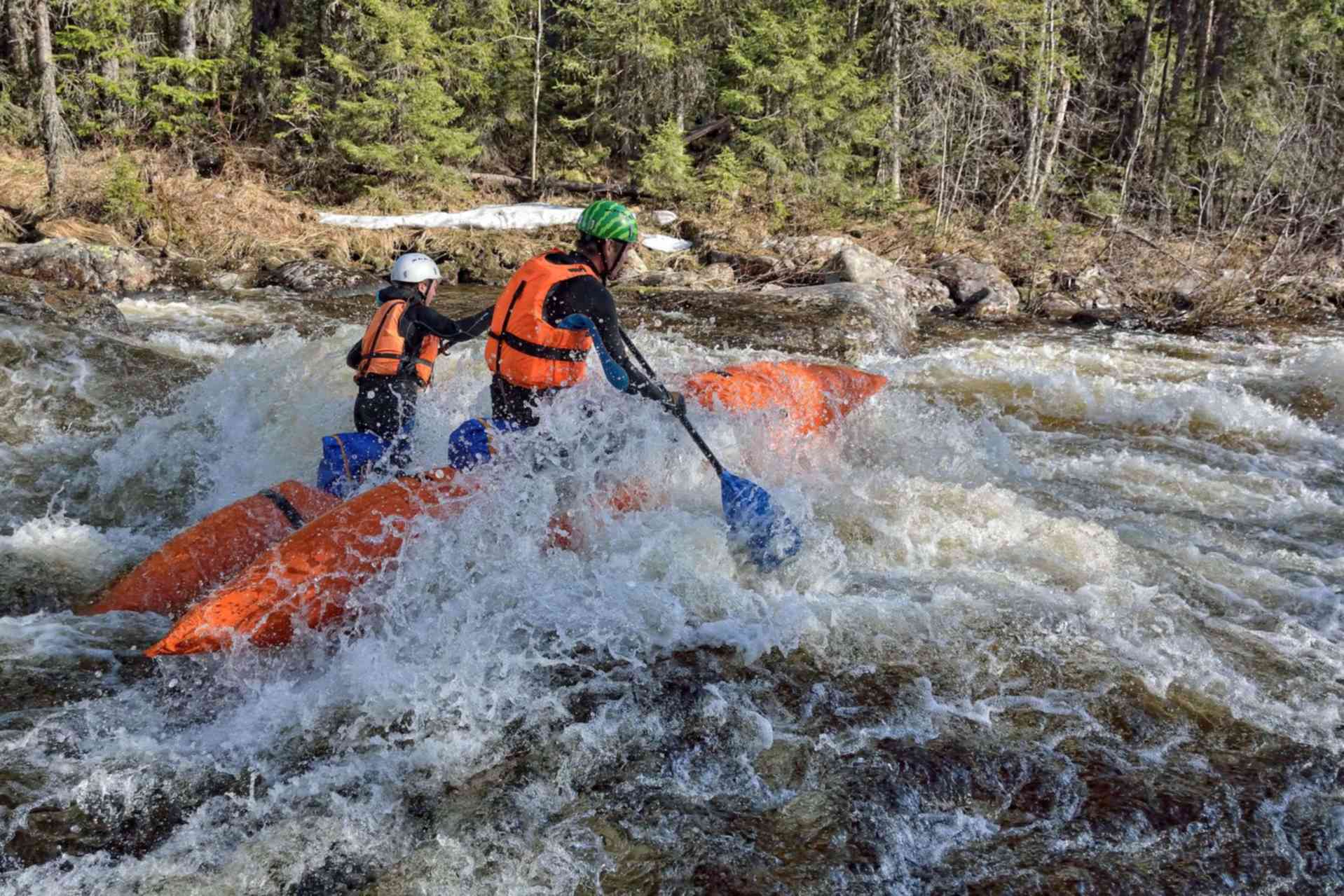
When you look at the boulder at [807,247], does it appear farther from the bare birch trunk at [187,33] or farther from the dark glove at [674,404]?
the bare birch trunk at [187,33]

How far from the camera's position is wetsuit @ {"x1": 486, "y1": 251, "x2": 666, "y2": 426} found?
448cm

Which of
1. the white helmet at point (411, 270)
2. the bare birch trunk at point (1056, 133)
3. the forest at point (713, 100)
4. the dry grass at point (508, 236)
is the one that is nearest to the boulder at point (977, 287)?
the dry grass at point (508, 236)

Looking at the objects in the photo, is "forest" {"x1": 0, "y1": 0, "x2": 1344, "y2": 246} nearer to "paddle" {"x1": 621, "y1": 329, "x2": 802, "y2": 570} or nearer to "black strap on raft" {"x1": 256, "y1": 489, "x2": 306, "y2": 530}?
"black strap on raft" {"x1": 256, "y1": 489, "x2": 306, "y2": 530}

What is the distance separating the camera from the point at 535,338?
4680mm

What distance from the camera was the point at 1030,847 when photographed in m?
2.96

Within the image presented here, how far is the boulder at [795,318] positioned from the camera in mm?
10008

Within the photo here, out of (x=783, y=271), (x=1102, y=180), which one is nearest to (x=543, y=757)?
(x=783, y=271)

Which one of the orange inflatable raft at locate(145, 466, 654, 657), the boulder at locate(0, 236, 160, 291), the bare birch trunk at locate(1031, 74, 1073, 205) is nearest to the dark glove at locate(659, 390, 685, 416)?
the orange inflatable raft at locate(145, 466, 654, 657)

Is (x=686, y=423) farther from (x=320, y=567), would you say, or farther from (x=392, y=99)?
(x=392, y=99)

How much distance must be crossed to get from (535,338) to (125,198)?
515 inches

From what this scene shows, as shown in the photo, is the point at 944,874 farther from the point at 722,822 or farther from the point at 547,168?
the point at 547,168

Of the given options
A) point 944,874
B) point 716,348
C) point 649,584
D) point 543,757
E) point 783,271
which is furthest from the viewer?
point 783,271

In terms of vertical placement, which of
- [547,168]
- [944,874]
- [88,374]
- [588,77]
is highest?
[588,77]

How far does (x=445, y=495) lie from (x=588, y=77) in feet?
57.4
